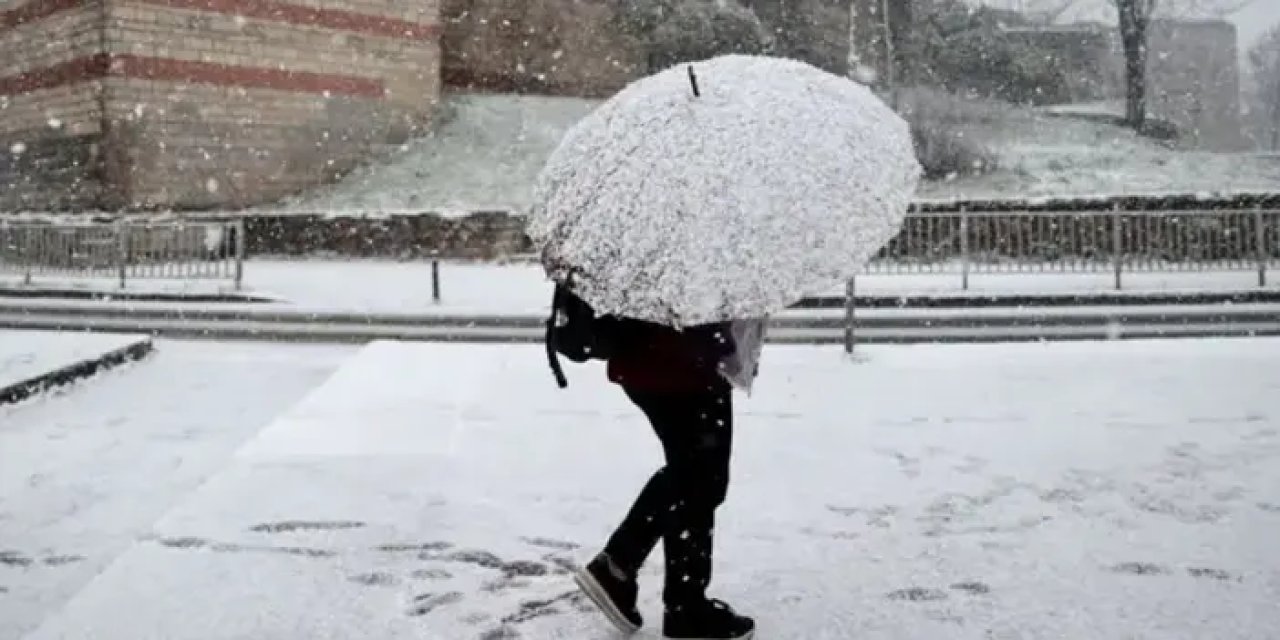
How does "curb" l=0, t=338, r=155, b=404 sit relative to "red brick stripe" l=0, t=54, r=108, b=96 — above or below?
below

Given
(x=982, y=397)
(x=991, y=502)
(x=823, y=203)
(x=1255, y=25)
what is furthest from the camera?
(x=1255, y=25)

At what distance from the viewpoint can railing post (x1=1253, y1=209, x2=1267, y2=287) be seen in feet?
48.1

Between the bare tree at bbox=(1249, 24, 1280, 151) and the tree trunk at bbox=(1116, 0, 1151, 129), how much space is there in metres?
31.0

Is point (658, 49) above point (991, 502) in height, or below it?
above

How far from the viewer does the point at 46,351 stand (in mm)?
9211

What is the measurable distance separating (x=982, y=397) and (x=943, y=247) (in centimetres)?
1031

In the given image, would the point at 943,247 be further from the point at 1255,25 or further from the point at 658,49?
the point at 1255,25

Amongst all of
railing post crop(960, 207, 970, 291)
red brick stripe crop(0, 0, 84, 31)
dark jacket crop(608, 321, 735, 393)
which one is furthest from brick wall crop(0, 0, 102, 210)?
dark jacket crop(608, 321, 735, 393)

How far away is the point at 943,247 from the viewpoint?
54.0ft

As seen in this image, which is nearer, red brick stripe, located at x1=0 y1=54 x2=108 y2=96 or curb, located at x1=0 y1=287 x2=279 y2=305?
curb, located at x1=0 y1=287 x2=279 y2=305

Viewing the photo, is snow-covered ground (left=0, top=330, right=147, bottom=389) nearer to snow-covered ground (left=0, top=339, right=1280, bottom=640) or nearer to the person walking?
snow-covered ground (left=0, top=339, right=1280, bottom=640)

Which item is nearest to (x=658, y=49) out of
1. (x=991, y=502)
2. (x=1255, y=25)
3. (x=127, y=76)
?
(x=127, y=76)

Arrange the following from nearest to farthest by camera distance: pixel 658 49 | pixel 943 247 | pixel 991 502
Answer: pixel 991 502 → pixel 943 247 → pixel 658 49

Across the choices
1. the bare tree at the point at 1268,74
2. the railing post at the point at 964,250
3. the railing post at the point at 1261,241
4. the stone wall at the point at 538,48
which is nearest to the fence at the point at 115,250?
the railing post at the point at 964,250
